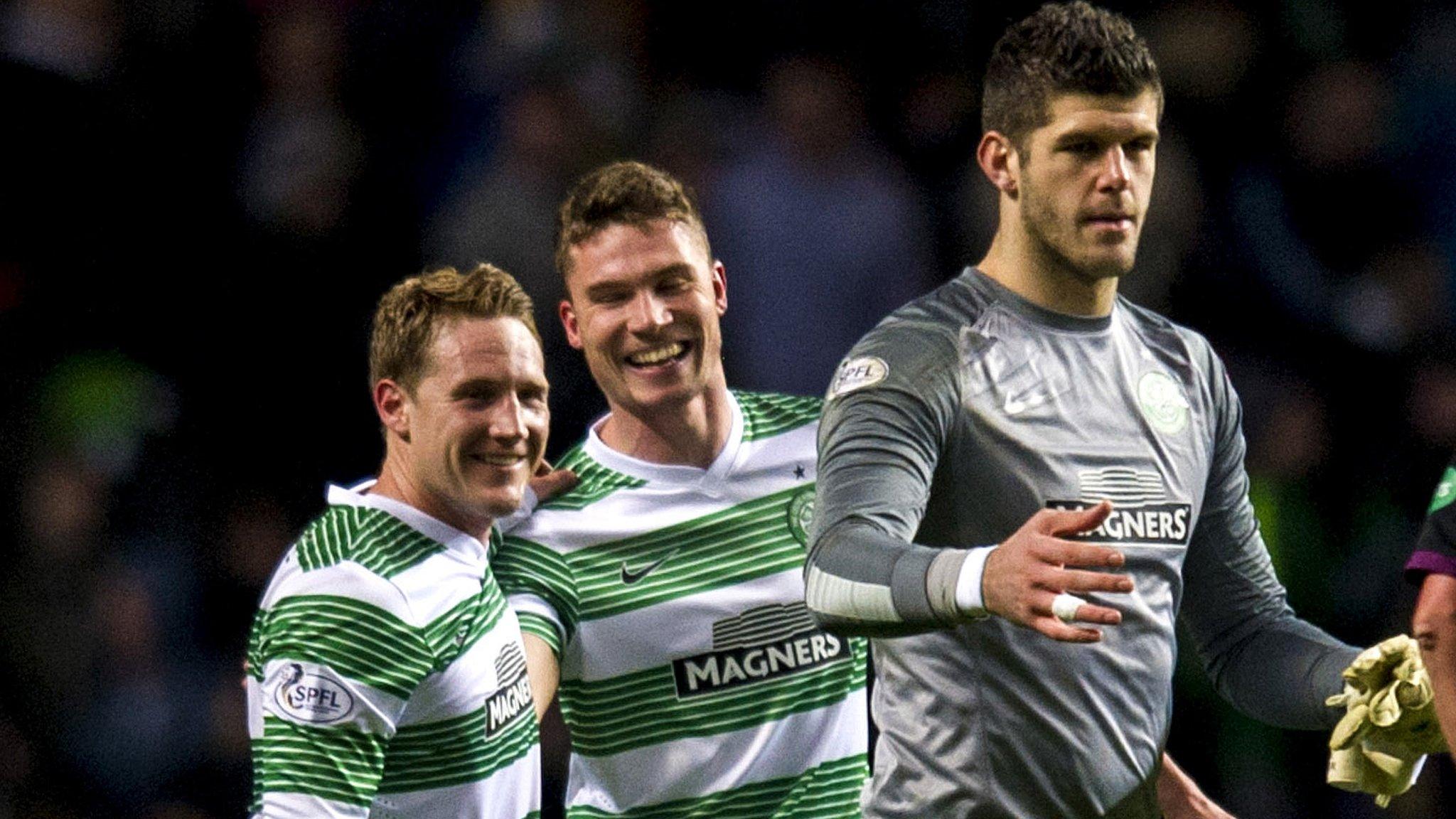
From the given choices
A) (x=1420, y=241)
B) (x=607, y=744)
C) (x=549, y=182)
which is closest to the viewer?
(x=607, y=744)

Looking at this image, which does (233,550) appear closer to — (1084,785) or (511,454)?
(511,454)

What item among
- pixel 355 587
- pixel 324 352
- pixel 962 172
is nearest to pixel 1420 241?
pixel 962 172

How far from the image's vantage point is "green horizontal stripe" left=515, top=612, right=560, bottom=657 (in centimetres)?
449

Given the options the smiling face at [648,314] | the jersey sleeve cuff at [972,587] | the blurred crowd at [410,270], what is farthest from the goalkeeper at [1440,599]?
the blurred crowd at [410,270]

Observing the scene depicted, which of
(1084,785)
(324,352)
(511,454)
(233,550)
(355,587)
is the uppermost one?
(324,352)

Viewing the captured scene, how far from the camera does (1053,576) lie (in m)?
3.19

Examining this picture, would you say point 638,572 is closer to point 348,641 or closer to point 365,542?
point 365,542

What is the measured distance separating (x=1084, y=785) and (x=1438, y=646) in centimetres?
64

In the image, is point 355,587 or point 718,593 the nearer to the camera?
point 355,587

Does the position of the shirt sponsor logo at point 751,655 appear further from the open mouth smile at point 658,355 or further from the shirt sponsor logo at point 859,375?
the shirt sponsor logo at point 859,375

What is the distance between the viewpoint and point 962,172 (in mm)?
7945

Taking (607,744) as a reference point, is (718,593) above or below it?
above

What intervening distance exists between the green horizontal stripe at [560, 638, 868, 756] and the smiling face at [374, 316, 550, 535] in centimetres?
45

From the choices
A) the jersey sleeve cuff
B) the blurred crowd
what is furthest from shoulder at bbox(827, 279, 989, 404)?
the blurred crowd
